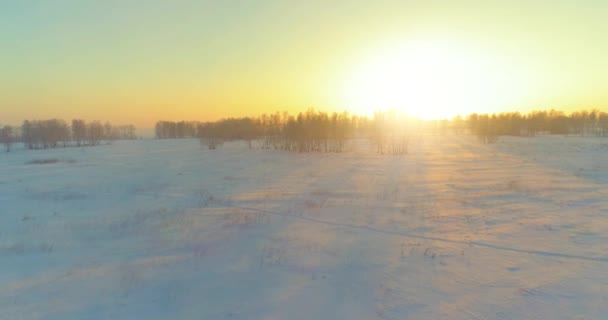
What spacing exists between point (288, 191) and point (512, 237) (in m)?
8.13

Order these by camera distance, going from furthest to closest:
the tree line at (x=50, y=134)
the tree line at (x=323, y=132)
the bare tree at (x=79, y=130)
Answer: the bare tree at (x=79, y=130) → the tree line at (x=50, y=134) → the tree line at (x=323, y=132)

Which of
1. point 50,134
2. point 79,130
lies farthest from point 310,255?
point 79,130

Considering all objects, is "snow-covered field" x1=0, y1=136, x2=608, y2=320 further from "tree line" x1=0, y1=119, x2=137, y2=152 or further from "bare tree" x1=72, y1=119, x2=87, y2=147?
"bare tree" x1=72, y1=119, x2=87, y2=147

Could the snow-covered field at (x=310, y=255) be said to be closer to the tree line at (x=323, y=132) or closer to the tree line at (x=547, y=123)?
the tree line at (x=323, y=132)

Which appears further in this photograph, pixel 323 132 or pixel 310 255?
pixel 323 132

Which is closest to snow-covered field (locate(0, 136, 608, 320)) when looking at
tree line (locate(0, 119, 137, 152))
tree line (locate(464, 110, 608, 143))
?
tree line (locate(0, 119, 137, 152))

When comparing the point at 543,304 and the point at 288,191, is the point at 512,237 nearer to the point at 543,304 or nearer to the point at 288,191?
the point at 543,304

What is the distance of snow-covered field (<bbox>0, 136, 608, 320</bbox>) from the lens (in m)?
4.19

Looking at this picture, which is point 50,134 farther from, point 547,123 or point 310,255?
point 547,123

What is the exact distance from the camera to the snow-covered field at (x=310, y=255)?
165 inches

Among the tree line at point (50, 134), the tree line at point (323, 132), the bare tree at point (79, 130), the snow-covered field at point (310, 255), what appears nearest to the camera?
the snow-covered field at point (310, 255)

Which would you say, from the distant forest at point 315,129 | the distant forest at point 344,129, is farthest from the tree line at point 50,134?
the distant forest at point 344,129

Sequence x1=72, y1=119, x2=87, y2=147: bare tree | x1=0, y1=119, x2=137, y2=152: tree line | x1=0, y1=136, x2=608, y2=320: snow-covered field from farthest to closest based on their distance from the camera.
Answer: x1=72, y1=119, x2=87, y2=147: bare tree
x1=0, y1=119, x2=137, y2=152: tree line
x1=0, y1=136, x2=608, y2=320: snow-covered field

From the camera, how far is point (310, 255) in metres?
5.98
